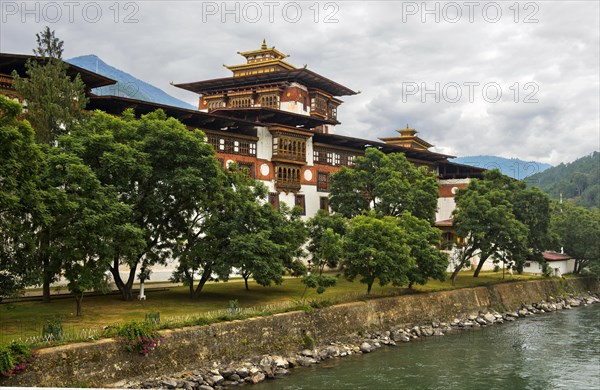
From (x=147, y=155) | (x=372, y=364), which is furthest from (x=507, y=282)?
(x=147, y=155)

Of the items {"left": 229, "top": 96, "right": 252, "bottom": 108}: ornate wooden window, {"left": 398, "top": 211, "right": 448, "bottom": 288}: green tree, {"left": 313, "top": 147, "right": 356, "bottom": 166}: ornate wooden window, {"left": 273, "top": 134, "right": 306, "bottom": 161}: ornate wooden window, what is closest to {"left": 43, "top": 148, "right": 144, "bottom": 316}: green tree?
{"left": 398, "top": 211, "right": 448, "bottom": 288}: green tree

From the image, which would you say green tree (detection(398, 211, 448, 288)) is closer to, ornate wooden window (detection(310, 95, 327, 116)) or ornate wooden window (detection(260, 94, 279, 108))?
ornate wooden window (detection(260, 94, 279, 108))

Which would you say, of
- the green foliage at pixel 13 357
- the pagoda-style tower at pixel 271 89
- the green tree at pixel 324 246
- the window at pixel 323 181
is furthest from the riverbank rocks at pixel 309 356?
the pagoda-style tower at pixel 271 89

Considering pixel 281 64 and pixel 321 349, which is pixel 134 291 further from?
pixel 281 64

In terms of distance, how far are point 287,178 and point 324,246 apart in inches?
662

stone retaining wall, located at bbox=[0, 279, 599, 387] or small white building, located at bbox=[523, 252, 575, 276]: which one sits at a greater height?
small white building, located at bbox=[523, 252, 575, 276]

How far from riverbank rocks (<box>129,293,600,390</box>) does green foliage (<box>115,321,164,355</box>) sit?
148cm

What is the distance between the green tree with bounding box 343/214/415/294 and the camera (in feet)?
127

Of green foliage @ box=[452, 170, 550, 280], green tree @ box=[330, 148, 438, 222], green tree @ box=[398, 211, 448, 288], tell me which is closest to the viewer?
green tree @ box=[398, 211, 448, 288]

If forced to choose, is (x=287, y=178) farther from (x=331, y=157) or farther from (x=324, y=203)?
(x=331, y=157)

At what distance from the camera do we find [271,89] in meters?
66.8

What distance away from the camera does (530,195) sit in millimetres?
60344

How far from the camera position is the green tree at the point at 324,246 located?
37.5 m

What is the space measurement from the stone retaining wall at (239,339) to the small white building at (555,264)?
65.2 feet
